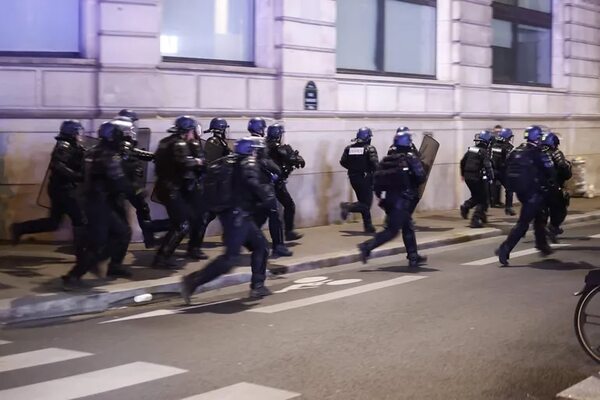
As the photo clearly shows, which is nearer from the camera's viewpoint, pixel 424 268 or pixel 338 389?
pixel 338 389

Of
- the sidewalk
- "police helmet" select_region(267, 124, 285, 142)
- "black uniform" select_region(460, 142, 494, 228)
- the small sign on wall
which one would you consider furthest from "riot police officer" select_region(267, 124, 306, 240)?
"black uniform" select_region(460, 142, 494, 228)

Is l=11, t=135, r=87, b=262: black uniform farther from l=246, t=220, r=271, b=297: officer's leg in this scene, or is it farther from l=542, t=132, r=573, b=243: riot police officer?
l=542, t=132, r=573, b=243: riot police officer

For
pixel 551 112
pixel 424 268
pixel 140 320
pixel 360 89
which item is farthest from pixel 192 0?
pixel 551 112

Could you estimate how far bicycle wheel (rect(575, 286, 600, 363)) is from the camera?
20.7 feet

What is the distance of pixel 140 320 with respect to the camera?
8750 millimetres

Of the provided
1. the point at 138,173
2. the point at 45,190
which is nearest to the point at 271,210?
the point at 138,173

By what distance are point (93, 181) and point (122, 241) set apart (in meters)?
0.89

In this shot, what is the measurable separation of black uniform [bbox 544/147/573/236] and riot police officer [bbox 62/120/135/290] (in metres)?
6.52

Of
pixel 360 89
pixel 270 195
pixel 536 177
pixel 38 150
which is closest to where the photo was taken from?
pixel 270 195

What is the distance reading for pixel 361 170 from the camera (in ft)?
49.0

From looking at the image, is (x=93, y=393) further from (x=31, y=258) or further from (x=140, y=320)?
(x=31, y=258)

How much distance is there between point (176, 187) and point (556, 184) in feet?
19.1

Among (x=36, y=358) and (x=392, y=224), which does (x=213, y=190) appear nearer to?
(x=36, y=358)

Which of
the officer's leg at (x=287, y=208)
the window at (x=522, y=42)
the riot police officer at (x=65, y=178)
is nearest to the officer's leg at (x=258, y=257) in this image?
the riot police officer at (x=65, y=178)
